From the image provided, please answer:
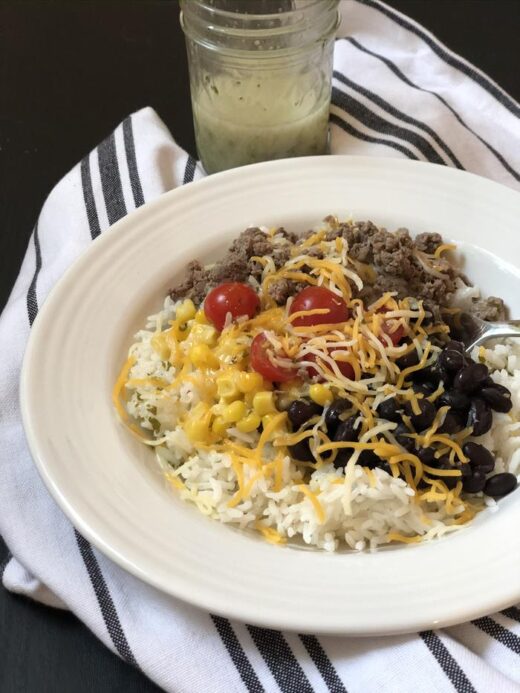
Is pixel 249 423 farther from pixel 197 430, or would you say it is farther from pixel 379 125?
pixel 379 125

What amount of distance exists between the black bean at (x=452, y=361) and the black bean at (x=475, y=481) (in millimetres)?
307

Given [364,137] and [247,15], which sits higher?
[247,15]

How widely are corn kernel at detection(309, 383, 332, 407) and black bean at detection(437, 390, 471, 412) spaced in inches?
13.4

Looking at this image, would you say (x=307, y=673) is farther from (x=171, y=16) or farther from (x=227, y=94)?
(x=171, y=16)

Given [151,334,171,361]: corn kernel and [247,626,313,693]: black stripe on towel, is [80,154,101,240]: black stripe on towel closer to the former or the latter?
[151,334,171,361]: corn kernel

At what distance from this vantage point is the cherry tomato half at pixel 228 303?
2.34 m

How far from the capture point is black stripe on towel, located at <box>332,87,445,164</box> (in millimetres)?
3133

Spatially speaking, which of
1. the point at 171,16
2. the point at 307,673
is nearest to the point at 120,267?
the point at 307,673

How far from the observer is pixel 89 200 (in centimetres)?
295

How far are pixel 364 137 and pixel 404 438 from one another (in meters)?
1.68

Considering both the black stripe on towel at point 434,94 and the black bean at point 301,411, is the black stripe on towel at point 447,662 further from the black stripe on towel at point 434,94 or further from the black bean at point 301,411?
the black stripe on towel at point 434,94

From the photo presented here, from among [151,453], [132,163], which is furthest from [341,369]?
[132,163]

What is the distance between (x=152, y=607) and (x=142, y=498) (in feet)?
0.92

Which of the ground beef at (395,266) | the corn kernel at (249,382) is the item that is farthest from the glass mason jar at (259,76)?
the corn kernel at (249,382)
